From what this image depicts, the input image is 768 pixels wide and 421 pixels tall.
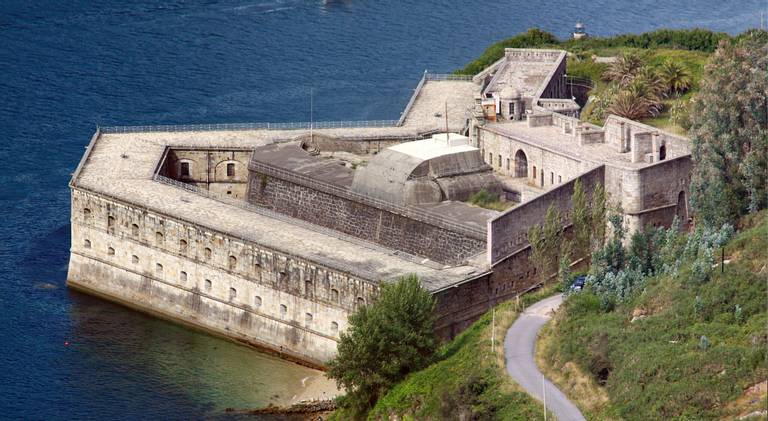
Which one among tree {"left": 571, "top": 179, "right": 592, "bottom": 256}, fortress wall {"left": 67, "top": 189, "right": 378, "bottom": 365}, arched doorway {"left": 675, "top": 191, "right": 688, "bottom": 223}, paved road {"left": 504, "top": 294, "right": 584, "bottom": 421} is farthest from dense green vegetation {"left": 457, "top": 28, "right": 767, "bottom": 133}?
fortress wall {"left": 67, "top": 189, "right": 378, "bottom": 365}

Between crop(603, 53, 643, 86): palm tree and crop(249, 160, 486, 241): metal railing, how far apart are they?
27.6 m

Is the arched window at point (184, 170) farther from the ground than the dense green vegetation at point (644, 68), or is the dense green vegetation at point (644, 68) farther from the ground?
the dense green vegetation at point (644, 68)

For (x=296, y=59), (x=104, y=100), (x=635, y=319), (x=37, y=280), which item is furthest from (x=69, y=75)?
(x=635, y=319)

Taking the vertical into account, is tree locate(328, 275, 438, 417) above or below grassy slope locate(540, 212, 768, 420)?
below

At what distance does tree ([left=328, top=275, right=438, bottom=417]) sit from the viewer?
101 metres

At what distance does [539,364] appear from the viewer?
95.3m

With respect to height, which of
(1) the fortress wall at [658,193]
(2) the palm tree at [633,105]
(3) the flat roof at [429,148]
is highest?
(2) the palm tree at [633,105]

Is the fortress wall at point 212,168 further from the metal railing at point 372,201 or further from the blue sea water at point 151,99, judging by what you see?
the blue sea water at point 151,99

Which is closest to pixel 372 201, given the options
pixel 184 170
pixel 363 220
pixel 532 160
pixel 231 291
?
pixel 363 220

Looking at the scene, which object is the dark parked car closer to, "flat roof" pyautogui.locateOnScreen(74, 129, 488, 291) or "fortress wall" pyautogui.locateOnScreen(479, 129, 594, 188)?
"flat roof" pyautogui.locateOnScreen(74, 129, 488, 291)

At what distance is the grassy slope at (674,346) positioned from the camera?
84.5m

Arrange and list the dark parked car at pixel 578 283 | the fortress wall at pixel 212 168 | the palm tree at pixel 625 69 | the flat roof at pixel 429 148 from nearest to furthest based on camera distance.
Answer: the dark parked car at pixel 578 283
the flat roof at pixel 429 148
the fortress wall at pixel 212 168
the palm tree at pixel 625 69

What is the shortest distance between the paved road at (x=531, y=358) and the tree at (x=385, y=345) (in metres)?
4.92

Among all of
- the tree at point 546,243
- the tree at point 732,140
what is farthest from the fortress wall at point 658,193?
the tree at point 732,140
